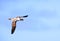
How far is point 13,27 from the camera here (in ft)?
108

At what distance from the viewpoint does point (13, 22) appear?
34062 millimetres

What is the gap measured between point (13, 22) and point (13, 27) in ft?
5.09
